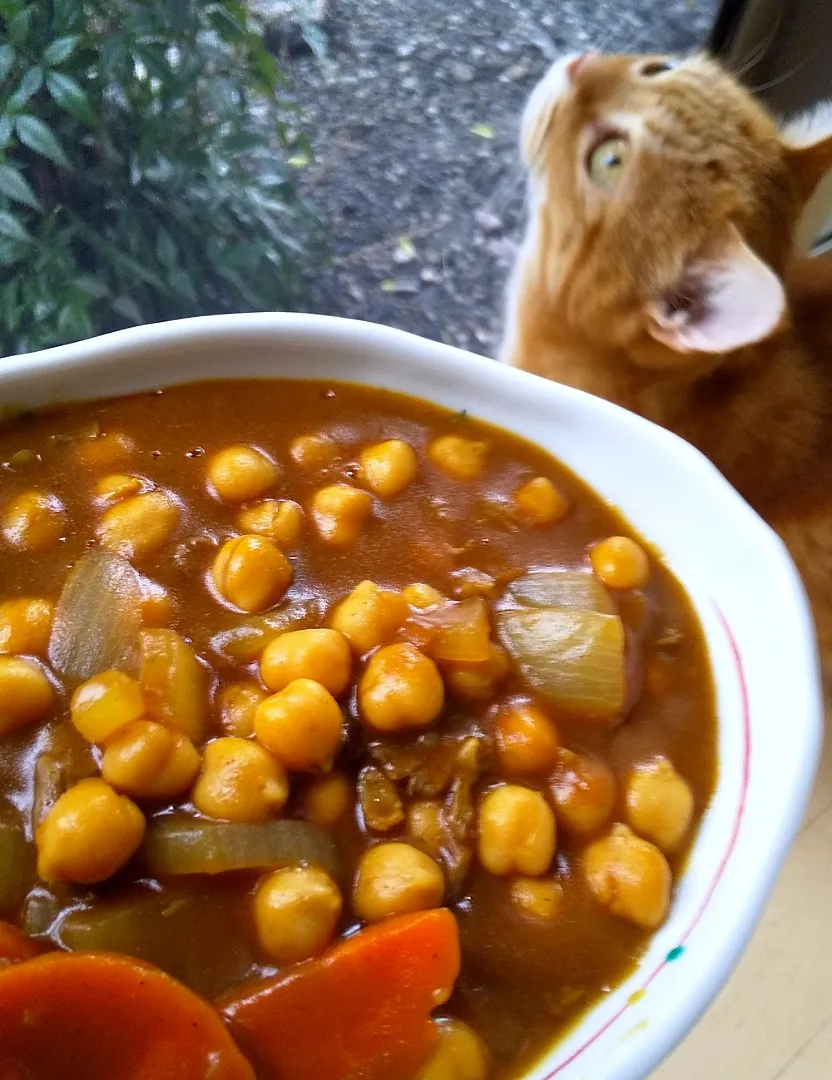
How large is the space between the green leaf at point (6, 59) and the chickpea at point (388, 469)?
0.59 m

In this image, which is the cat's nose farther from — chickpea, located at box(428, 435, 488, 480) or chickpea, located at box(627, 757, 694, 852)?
chickpea, located at box(627, 757, 694, 852)

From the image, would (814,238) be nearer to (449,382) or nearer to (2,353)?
(449,382)

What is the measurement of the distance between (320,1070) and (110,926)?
199 mm

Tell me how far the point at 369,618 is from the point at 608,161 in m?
0.68

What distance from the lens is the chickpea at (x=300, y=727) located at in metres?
0.88

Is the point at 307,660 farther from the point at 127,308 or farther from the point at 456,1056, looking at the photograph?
the point at 127,308

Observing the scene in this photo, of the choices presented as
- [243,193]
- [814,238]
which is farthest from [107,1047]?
[814,238]

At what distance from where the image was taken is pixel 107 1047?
0.71m

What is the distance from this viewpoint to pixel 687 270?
1197mm

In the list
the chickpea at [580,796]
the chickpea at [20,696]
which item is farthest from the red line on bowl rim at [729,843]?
the chickpea at [20,696]

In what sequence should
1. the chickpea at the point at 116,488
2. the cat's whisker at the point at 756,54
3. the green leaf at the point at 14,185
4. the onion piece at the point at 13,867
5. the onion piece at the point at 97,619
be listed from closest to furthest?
the onion piece at the point at 13,867 < the onion piece at the point at 97,619 < the chickpea at the point at 116,488 < the green leaf at the point at 14,185 < the cat's whisker at the point at 756,54

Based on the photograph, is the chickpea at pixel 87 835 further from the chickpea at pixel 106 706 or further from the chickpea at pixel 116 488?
the chickpea at pixel 116 488

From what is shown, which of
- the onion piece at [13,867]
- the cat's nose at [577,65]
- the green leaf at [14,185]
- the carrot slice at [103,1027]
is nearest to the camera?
the carrot slice at [103,1027]

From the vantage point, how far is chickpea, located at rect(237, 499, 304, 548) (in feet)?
3.36
